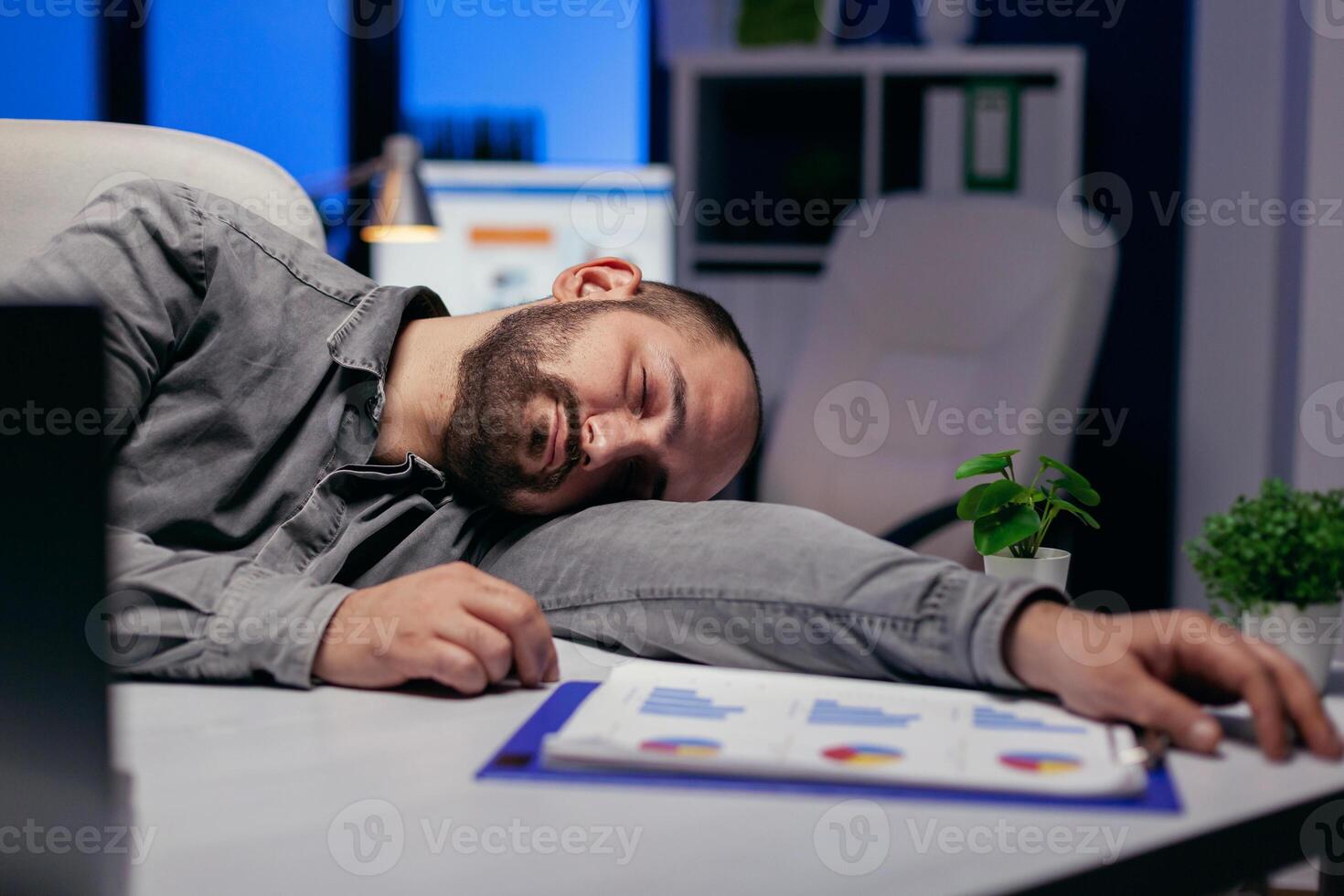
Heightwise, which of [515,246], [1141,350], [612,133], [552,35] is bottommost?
[1141,350]

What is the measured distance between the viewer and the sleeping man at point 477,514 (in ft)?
2.35

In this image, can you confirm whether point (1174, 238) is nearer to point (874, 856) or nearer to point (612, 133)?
point (612, 133)

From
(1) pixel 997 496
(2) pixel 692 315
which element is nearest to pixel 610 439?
(2) pixel 692 315

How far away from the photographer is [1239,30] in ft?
9.89

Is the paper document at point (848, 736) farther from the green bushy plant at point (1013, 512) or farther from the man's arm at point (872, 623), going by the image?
the green bushy plant at point (1013, 512)

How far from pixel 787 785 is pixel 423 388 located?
0.84 m

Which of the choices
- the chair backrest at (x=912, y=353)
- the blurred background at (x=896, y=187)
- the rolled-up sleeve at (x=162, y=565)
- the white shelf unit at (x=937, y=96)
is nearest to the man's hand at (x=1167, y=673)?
the rolled-up sleeve at (x=162, y=565)

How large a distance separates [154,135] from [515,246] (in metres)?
1.94

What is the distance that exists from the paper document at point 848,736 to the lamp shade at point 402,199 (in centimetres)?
216

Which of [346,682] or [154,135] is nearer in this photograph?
[346,682]

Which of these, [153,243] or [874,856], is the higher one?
[153,243]

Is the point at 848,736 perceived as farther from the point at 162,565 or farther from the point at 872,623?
the point at 162,565

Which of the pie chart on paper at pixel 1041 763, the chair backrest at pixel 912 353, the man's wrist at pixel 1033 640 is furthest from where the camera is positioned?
the chair backrest at pixel 912 353

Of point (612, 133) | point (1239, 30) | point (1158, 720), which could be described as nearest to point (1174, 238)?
point (1239, 30)
